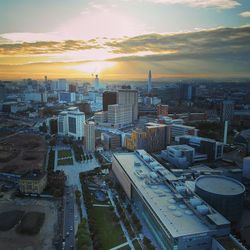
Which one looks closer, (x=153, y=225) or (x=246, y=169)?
(x=153, y=225)

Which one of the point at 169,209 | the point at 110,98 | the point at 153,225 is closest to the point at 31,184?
the point at 153,225

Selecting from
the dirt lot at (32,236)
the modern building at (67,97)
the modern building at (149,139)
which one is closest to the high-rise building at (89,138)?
the modern building at (149,139)

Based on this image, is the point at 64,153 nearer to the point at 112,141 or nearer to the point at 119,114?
the point at 112,141

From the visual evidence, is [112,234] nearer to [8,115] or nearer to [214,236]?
[214,236]

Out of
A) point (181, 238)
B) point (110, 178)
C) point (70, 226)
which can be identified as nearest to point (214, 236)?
point (181, 238)

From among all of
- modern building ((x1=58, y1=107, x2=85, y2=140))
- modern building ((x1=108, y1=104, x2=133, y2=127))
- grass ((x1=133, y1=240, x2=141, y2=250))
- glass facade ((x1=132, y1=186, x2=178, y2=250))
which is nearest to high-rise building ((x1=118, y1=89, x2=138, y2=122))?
modern building ((x1=108, y1=104, x2=133, y2=127))

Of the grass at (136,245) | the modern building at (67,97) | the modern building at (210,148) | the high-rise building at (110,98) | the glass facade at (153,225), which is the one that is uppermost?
the high-rise building at (110,98)

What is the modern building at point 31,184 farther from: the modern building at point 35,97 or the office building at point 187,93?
the modern building at point 35,97
